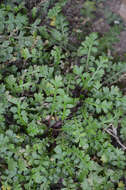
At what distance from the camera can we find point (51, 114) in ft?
8.79

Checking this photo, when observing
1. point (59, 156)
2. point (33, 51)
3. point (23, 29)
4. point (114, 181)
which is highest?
point (23, 29)

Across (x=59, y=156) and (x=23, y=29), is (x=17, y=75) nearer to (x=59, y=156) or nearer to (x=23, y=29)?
(x=23, y=29)

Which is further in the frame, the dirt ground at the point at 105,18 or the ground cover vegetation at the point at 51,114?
the dirt ground at the point at 105,18

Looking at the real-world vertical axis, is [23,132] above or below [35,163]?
above

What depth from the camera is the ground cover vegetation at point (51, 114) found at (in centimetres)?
246

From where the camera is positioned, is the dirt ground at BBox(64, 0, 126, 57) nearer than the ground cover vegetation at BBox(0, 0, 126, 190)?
No

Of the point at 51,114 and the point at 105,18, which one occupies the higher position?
the point at 105,18

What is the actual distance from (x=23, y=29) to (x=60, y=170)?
→ 171 centimetres

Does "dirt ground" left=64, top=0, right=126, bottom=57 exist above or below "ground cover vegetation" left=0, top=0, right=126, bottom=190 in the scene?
above

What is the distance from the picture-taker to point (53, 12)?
2.79 metres

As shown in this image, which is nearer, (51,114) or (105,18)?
(51,114)

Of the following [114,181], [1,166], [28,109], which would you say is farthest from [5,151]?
[114,181]

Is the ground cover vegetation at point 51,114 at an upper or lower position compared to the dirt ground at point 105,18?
lower

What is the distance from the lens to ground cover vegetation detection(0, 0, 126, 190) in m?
2.46
